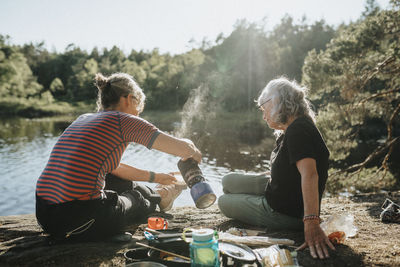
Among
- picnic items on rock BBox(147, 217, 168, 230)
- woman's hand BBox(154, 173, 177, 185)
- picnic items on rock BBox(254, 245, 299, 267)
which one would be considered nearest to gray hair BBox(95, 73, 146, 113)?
woman's hand BBox(154, 173, 177, 185)

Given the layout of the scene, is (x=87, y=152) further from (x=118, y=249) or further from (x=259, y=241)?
(x=259, y=241)

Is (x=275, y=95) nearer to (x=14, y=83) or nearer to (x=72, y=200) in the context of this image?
(x=72, y=200)

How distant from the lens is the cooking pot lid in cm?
194

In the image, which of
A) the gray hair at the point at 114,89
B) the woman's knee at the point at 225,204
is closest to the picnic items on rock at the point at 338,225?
the woman's knee at the point at 225,204

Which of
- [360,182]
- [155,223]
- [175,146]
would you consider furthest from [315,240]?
[360,182]

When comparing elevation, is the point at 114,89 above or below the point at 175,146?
above

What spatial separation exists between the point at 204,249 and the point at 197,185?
565 mm

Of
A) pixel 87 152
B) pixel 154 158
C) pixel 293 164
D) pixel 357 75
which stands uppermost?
pixel 357 75

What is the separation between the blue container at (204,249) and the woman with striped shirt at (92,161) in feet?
Answer: 2.24

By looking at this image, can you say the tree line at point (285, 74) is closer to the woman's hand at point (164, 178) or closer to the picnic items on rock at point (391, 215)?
the woman's hand at point (164, 178)

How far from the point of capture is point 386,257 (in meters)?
2.22

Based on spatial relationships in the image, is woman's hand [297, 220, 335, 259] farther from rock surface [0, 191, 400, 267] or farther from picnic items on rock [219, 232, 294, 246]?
picnic items on rock [219, 232, 294, 246]

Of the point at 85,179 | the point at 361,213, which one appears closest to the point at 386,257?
the point at 361,213

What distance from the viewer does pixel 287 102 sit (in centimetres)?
246
